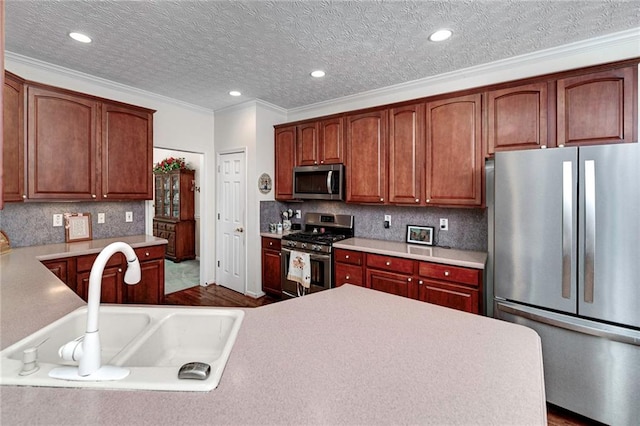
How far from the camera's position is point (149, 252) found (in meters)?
3.12

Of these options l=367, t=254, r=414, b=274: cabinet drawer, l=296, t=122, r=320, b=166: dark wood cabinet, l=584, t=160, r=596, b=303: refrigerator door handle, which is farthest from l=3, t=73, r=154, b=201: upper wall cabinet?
l=584, t=160, r=596, b=303: refrigerator door handle

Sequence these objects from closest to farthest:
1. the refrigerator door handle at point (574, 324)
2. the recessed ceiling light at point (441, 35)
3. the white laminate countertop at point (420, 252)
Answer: the refrigerator door handle at point (574, 324), the recessed ceiling light at point (441, 35), the white laminate countertop at point (420, 252)

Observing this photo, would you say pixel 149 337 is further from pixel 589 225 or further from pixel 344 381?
pixel 589 225

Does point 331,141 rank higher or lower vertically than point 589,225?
higher

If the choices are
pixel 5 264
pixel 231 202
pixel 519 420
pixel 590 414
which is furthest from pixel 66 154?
pixel 590 414

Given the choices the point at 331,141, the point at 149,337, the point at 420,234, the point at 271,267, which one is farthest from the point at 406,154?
the point at 149,337

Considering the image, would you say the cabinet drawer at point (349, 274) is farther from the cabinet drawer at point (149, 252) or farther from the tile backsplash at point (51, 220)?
the tile backsplash at point (51, 220)

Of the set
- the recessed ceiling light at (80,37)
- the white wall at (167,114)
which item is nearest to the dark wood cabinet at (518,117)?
the recessed ceiling light at (80,37)

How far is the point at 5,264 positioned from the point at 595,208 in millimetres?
3918

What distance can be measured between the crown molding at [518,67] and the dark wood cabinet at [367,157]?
0.36m

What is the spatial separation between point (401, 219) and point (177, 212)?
4601 mm

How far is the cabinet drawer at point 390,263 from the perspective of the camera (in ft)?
9.30

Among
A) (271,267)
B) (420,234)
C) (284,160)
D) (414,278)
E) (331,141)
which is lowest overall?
(271,267)

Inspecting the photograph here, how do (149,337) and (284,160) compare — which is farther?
(284,160)
